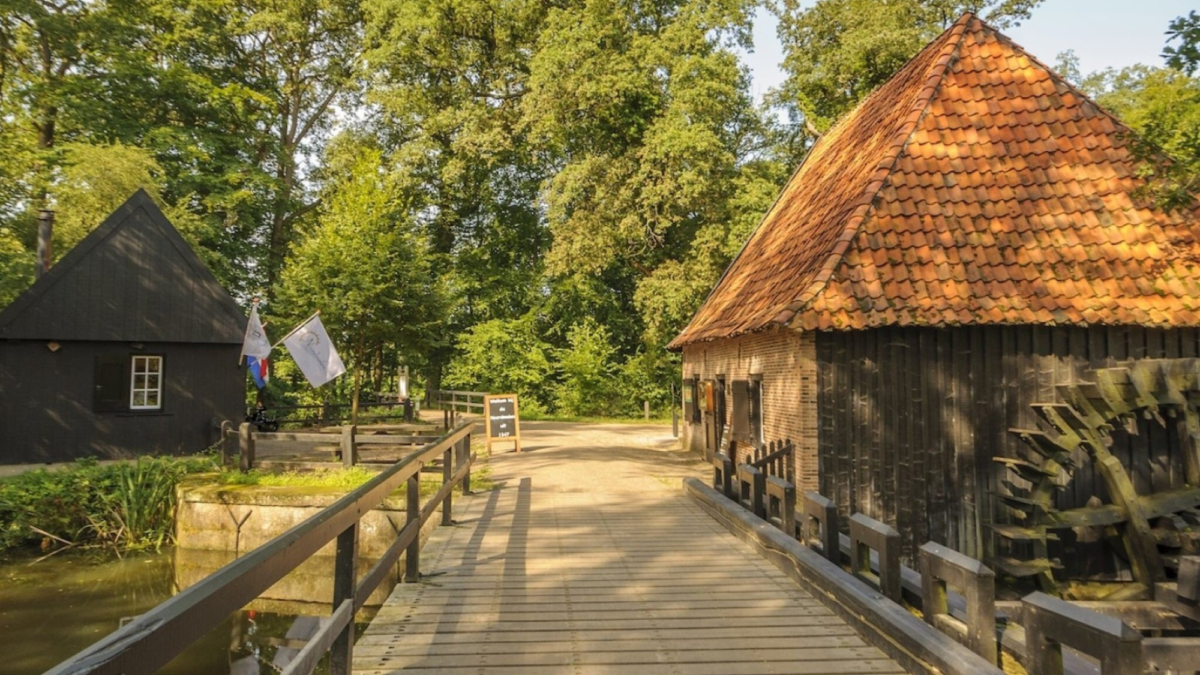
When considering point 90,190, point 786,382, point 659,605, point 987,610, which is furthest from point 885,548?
point 90,190

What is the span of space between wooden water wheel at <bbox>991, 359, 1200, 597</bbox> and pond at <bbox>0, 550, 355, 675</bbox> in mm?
8672

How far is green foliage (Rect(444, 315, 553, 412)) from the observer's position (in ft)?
123

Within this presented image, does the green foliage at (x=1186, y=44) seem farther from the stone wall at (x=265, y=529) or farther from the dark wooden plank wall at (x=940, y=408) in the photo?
the stone wall at (x=265, y=529)

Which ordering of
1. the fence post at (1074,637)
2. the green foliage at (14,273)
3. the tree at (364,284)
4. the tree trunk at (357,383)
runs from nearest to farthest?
1. the fence post at (1074,637)
2. the green foliage at (14,273)
3. the tree trunk at (357,383)
4. the tree at (364,284)

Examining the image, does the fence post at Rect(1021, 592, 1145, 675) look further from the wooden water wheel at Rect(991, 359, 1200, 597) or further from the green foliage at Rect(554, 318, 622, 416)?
the green foliage at Rect(554, 318, 622, 416)

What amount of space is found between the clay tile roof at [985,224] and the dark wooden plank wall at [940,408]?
0.46 meters

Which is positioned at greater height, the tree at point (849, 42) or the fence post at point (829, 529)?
the tree at point (849, 42)

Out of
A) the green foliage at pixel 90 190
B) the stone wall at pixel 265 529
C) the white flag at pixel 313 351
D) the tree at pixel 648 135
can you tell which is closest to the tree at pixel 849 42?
the tree at pixel 648 135

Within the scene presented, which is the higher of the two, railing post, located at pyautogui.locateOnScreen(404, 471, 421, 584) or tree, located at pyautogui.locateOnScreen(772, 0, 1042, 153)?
tree, located at pyautogui.locateOnScreen(772, 0, 1042, 153)

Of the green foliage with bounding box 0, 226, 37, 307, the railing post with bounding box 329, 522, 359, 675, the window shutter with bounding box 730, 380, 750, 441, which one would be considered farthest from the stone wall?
the green foliage with bounding box 0, 226, 37, 307

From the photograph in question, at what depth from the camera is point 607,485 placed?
44.3 ft

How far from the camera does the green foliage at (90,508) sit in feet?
43.5

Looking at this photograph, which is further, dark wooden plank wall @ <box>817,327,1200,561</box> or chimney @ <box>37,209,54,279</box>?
chimney @ <box>37,209,54,279</box>

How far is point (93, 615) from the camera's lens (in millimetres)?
10516
